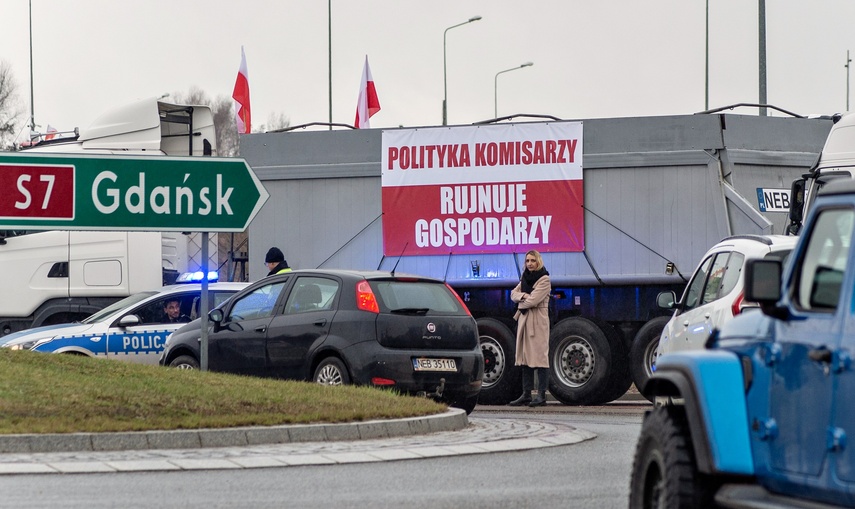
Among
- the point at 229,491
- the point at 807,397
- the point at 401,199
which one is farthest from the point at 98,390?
the point at 807,397

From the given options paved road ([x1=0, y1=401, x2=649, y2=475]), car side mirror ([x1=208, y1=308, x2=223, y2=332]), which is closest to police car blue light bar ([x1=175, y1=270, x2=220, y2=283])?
car side mirror ([x1=208, y1=308, x2=223, y2=332])

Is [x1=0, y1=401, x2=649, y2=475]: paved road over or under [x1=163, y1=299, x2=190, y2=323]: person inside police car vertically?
under

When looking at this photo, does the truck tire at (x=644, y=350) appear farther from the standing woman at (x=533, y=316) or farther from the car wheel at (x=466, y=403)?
the car wheel at (x=466, y=403)

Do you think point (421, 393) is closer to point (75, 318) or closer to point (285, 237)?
point (285, 237)

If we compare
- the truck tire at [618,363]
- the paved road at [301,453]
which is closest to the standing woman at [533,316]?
the truck tire at [618,363]

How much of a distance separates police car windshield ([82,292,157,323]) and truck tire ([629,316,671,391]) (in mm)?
6260

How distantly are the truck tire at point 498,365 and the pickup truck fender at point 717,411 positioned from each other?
491 inches

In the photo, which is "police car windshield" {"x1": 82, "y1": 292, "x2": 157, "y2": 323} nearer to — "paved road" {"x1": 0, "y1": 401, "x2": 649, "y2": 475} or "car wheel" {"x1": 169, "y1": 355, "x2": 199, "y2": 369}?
"car wheel" {"x1": 169, "y1": 355, "x2": 199, "y2": 369}

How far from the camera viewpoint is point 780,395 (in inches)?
219

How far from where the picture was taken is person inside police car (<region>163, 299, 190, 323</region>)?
1906 centimetres

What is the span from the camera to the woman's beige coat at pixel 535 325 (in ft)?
58.0

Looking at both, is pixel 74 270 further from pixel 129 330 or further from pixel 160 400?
pixel 160 400

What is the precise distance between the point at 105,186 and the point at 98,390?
2.33 meters

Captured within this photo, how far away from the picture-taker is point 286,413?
1234cm
